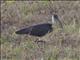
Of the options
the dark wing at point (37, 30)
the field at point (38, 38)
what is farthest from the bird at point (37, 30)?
the field at point (38, 38)

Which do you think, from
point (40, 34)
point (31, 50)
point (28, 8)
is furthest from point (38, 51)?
point (28, 8)

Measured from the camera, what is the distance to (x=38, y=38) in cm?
859

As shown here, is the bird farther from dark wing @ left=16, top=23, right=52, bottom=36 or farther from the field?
the field

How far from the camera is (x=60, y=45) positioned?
26.5ft

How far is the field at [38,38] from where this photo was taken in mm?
7536

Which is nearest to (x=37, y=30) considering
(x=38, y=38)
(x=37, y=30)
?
(x=37, y=30)

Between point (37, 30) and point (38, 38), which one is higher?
point (37, 30)

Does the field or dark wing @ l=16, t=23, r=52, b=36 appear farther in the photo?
dark wing @ l=16, t=23, r=52, b=36

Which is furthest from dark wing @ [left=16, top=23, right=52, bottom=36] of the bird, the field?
the field

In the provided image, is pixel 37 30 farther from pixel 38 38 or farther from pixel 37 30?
pixel 38 38

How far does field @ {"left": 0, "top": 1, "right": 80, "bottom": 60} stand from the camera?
754 centimetres

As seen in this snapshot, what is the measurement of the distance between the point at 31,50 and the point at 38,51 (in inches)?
5.8

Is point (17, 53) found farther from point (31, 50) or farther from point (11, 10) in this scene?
point (11, 10)

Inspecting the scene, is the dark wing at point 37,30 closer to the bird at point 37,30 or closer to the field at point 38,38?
the bird at point 37,30
